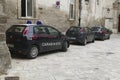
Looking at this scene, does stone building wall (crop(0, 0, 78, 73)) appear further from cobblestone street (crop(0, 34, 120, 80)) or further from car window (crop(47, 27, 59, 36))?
car window (crop(47, 27, 59, 36))

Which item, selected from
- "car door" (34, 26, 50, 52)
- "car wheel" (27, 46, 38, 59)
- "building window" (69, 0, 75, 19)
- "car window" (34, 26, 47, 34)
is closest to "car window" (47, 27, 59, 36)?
"car door" (34, 26, 50, 52)

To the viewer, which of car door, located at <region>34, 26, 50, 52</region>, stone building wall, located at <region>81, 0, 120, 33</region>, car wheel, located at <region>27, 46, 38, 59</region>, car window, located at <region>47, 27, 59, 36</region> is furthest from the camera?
stone building wall, located at <region>81, 0, 120, 33</region>

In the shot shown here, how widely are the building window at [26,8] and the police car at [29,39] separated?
4.64 m

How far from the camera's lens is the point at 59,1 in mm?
19047

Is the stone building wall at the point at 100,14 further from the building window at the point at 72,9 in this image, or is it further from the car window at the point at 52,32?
the car window at the point at 52,32

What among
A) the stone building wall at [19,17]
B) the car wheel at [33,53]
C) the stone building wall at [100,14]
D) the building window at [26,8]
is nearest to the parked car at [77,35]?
the stone building wall at [19,17]

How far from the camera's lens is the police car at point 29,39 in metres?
9.94

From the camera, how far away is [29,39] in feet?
32.8

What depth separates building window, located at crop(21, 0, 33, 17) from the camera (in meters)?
15.5

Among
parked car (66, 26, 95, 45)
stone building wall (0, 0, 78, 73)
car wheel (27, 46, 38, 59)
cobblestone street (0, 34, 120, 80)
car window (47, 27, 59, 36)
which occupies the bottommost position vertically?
cobblestone street (0, 34, 120, 80)

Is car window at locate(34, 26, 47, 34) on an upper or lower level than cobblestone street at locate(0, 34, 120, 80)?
upper

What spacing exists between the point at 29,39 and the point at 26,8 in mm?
6272

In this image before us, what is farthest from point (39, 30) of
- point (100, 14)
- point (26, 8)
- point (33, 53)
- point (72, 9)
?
point (100, 14)

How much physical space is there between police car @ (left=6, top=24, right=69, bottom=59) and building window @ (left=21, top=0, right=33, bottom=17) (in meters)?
4.64
